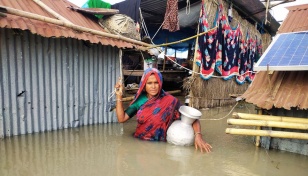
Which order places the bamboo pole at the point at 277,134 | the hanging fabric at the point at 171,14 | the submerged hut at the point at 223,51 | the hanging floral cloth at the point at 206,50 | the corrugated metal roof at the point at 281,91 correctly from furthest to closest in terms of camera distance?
the submerged hut at the point at 223,51
the hanging floral cloth at the point at 206,50
the hanging fabric at the point at 171,14
the corrugated metal roof at the point at 281,91
the bamboo pole at the point at 277,134

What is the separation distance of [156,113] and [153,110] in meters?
0.08

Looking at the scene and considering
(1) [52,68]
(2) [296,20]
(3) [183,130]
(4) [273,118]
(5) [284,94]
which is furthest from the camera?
(2) [296,20]

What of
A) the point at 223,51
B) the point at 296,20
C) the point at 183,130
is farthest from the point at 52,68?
the point at 223,51

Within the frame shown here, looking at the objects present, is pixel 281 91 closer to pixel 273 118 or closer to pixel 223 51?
pixel 273 118

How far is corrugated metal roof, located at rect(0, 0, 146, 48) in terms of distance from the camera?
3.65m

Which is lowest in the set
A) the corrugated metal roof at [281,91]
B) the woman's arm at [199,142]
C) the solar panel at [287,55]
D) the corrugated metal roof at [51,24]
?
the woman's arm at [199,142]

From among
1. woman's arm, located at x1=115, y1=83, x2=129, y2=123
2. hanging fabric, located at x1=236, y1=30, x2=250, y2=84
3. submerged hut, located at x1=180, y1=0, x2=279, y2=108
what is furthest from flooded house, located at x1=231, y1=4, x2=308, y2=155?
hanging fabric, located at x1=236, y1=30, x2=250, y2=84

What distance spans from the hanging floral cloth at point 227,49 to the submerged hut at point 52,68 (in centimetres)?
406

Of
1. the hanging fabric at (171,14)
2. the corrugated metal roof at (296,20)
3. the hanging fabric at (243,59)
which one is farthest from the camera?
the hanging fabric at (243,59)

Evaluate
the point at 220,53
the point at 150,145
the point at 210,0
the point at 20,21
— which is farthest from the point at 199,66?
the point at 20,21

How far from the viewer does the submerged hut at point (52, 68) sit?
12.9 feet

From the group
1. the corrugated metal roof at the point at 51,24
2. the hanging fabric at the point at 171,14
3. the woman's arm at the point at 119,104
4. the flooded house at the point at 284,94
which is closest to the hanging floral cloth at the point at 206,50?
the hanging fabric at the point at 171,14

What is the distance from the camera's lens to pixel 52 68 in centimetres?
453

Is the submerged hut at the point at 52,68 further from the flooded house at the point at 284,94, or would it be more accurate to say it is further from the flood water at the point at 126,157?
the flooded house at the point at 284,94
